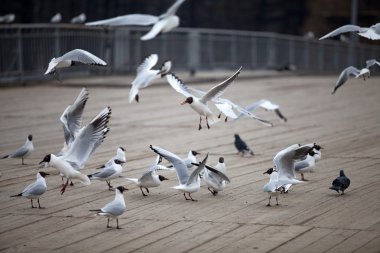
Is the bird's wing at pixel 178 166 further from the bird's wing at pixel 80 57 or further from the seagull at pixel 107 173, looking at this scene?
the bird's wing at pixel 80 57

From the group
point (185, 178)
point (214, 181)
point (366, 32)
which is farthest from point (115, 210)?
point (366, 32)

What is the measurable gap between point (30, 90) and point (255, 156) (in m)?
11.5

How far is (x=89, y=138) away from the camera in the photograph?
30.2ft

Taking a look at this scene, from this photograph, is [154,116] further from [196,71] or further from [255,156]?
[196,71]

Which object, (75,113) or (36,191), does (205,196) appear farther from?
(75,113)

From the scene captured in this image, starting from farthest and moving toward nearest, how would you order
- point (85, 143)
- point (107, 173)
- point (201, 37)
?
1. point (201, 37)
2. point (107, 173)
3. point (85, 143)

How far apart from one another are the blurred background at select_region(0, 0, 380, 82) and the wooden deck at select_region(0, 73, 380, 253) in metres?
6.13

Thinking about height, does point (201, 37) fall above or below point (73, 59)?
below

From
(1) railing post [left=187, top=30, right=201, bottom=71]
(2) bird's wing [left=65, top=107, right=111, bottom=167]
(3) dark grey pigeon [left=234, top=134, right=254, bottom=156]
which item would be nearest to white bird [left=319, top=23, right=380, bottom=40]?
(3) dark grey pigeon [left=234, top=134, right=254, bottom=156]

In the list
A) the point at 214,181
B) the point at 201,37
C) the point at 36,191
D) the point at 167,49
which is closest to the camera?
the point at 36,191

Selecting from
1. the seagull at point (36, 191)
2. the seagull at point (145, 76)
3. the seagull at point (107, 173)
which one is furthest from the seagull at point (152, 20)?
the seagull at point (36, 191)

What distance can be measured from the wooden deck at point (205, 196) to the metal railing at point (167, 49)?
224 inches

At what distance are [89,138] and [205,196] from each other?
1280mm

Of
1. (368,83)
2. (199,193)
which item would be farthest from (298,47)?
(199,193)
